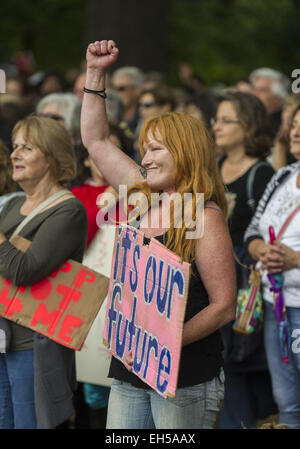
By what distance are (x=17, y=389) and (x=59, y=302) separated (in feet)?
1.52

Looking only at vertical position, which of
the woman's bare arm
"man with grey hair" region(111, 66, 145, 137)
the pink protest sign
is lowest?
the pink protest sign

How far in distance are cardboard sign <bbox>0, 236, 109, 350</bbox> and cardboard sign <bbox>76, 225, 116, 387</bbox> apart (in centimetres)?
64

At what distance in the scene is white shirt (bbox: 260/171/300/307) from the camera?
404 centimetres

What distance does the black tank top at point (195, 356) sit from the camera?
301 cm

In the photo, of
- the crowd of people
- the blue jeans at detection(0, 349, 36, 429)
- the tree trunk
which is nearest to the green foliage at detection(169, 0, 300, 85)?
the tree trunk

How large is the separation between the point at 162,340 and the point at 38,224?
3.58 ft

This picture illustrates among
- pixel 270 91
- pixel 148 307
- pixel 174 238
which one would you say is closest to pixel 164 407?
pixel 148 307

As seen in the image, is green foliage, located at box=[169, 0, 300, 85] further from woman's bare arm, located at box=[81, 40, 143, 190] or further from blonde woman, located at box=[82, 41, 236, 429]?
blonde woman, located at box=[82, 41, 236, 429]

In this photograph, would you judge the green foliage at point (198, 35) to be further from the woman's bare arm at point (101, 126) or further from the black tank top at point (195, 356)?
the black tank top at point (195, 356)

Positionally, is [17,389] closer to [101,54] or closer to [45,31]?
[101,54]

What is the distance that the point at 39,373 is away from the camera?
365cm

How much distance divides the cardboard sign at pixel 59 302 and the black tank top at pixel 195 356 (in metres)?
0.62

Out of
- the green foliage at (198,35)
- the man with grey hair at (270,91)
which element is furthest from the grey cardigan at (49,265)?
the green foliage at (198,35)

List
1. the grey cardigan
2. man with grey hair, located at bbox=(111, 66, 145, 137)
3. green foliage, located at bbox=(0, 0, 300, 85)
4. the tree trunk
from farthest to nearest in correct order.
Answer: green foliage, located at bbox=(0, 0, 300, 85) → the tree trunk → man with grey hair, located at bbox=(111, 66, 145, 137) → the grey cardigan
